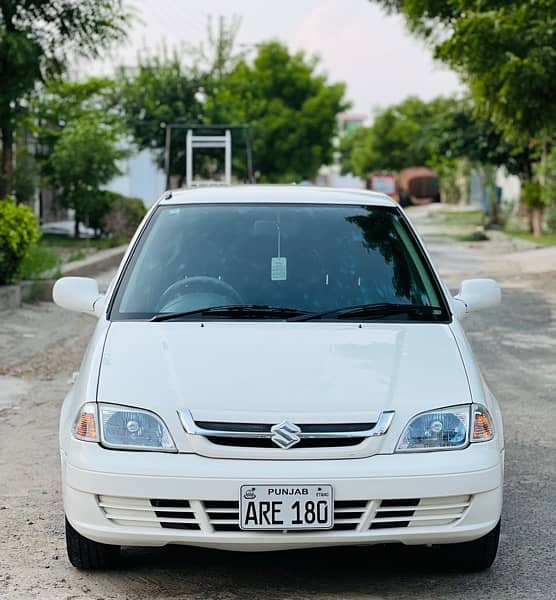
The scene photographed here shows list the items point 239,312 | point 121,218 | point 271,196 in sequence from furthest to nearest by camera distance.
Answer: point 121,218 → point 271,196 → point 239,312

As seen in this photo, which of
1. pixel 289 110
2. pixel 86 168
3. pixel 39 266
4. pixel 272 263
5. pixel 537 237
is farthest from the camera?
pixel 289 110

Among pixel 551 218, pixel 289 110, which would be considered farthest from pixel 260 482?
pixel 289 110

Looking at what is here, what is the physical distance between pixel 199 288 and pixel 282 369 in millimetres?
991

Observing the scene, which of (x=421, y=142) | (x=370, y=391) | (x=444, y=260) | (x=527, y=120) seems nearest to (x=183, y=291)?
(x=370, y=391)

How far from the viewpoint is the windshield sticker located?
5.71 m

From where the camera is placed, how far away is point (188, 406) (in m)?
4.61

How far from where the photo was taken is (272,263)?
580cm

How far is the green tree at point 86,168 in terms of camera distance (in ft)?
91.0

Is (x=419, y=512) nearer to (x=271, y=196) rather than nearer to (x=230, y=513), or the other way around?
(x=230, y=513)

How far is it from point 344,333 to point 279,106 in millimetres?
54163

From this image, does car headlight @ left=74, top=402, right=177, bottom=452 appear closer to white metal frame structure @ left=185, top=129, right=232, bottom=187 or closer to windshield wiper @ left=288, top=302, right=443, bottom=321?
windshield wiper @ left=288, top=302, right=443, bottom=321

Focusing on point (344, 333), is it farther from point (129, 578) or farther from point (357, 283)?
point (129, 578)

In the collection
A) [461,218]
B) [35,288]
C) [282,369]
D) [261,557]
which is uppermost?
[282,369]

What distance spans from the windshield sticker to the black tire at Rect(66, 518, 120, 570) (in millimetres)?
1493
